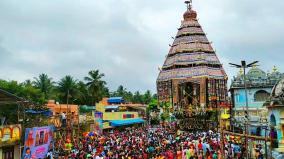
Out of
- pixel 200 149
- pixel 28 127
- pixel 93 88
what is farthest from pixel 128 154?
pixel 93 88

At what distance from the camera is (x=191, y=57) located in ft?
178

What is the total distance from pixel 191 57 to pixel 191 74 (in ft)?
9.69

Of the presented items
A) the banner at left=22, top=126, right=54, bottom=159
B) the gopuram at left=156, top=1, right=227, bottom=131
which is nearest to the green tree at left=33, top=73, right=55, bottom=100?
the gopuram at left=156, top=1, right=227, bottom=131

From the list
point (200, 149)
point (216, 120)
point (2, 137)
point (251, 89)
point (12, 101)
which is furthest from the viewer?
point (216, 120)

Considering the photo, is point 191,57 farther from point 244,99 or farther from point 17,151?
point 17,151

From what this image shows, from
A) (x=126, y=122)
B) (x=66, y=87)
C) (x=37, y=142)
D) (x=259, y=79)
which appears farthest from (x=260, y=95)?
(x=66, y=87)

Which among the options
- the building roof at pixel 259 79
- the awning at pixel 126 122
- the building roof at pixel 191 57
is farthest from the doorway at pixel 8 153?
the building roof at pixel 191 57

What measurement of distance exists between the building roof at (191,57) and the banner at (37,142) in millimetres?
33083

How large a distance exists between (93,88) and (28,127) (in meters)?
41.1

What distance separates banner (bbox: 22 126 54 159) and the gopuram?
1134 inches

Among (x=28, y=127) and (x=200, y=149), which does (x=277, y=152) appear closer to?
(x=200, y=149)

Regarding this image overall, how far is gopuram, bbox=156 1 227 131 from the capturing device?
52094 mm

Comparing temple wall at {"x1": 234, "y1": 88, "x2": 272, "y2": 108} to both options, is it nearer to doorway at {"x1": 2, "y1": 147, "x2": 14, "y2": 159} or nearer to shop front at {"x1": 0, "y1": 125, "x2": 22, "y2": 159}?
shop front at {"x1": 0, "y1": 125, "x2": 22, "y2": 159}

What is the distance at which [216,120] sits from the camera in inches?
1716
